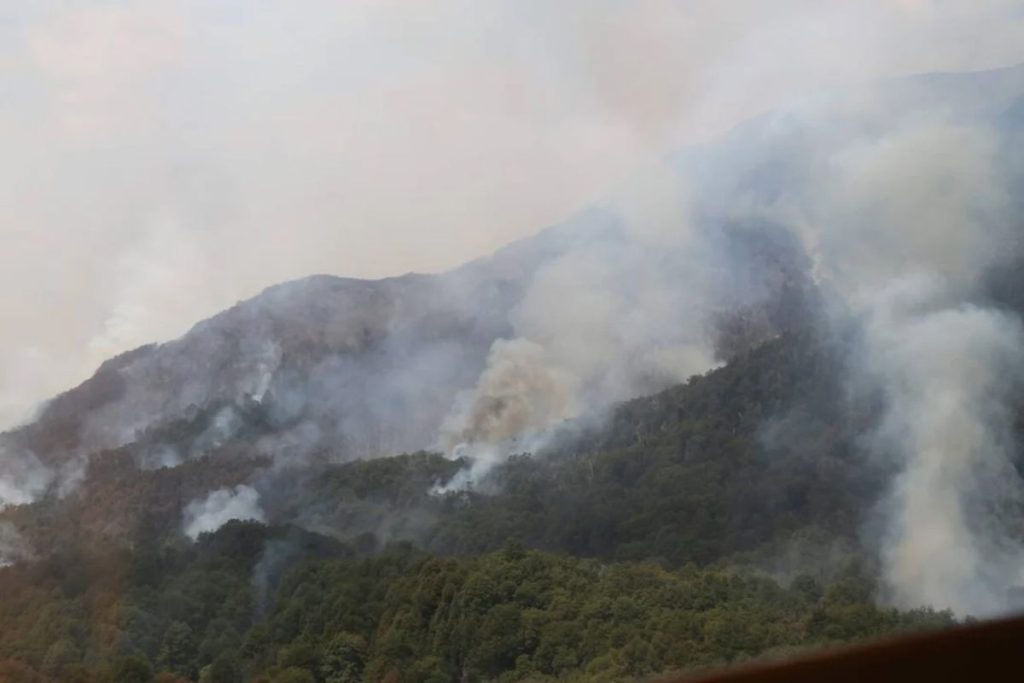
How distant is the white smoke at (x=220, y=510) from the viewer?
442 cm

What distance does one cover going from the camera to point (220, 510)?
15.2 feet

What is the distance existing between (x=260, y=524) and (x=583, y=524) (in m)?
1.54

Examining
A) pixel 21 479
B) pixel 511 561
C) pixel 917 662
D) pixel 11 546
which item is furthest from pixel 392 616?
pixel 917 662

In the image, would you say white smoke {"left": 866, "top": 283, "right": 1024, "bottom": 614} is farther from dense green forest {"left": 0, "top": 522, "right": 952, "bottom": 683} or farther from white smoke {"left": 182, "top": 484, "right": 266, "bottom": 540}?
white smoke {"left": 182, "top": 484, "right": 266, "bottom": 540}

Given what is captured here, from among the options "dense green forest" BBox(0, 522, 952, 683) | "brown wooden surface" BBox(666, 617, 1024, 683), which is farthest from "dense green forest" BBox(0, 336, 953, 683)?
"brown wooden surface" BBox(666, 617, 1024, 683)

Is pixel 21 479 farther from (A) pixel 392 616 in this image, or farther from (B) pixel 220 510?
(A) pixel 392 616

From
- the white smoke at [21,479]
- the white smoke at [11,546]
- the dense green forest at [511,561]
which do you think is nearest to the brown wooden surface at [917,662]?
the dense green forest at [511,561]

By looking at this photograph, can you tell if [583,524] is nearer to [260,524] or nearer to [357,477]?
[357,477]

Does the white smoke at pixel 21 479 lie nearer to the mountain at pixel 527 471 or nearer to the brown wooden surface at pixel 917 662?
the mountain at pixel 527 471

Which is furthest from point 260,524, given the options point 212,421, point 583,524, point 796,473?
point 796,473

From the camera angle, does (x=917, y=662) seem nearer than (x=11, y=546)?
Yes

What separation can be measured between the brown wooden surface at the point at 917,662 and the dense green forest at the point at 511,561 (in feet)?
7.92

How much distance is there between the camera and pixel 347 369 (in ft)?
17.9

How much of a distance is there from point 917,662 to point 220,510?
14.0 feet
